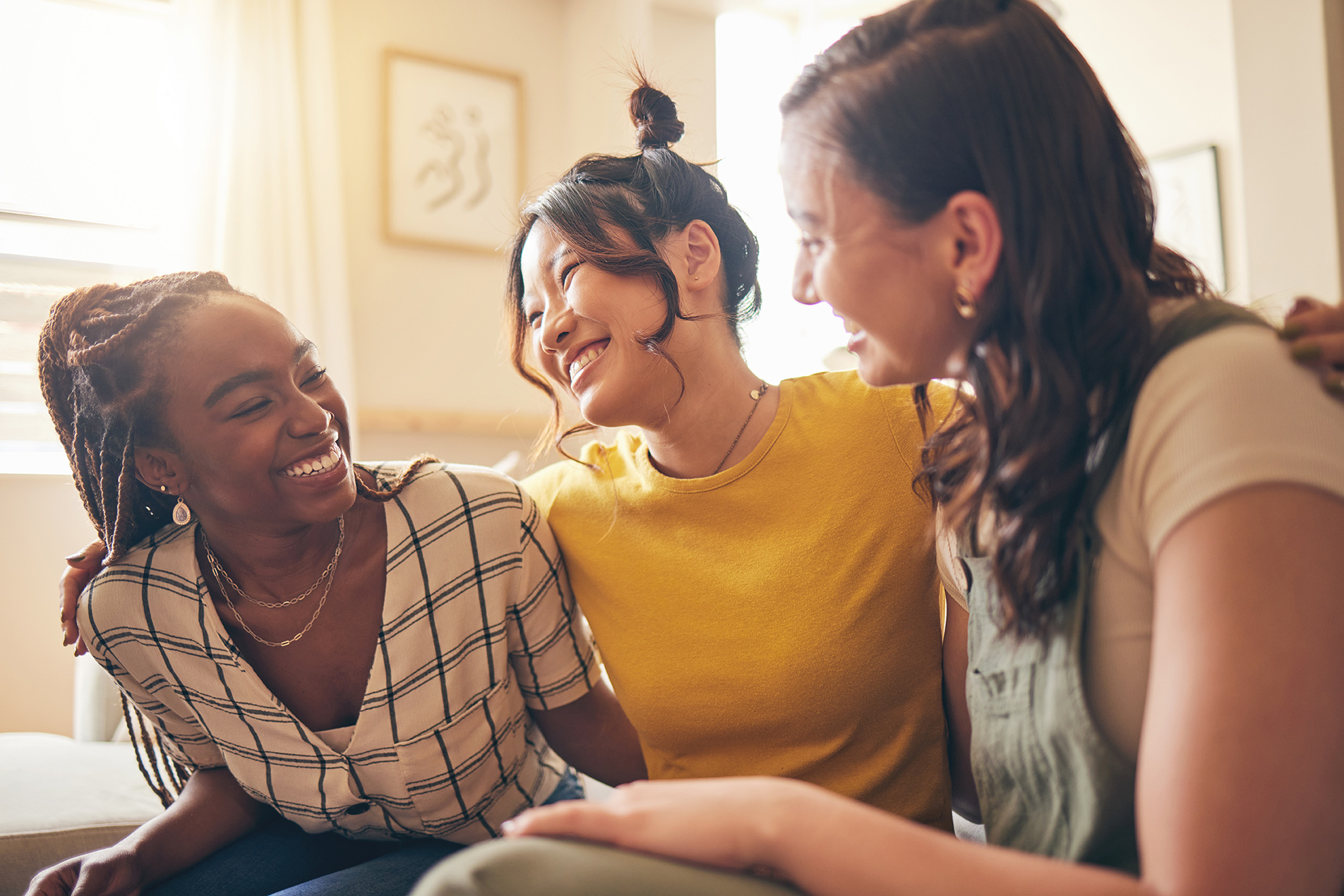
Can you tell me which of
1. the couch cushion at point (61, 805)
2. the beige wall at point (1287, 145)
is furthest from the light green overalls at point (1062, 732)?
the beige wall at point (1287, 145)

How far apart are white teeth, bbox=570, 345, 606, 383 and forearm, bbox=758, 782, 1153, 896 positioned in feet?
2.36

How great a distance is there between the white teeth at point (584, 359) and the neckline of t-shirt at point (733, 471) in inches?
Answer: 6.2

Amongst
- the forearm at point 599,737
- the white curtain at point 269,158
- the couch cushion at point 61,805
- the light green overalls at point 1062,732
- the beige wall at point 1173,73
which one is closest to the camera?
the light green overalls at point 1062,732

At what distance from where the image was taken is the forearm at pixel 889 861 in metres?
0.56

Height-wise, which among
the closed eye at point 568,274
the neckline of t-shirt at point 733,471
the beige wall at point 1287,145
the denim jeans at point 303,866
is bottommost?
the denim jeans at point 303,866

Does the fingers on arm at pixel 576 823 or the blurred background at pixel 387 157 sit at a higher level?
the blurred background at pixel 387 157

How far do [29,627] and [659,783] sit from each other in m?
2.57

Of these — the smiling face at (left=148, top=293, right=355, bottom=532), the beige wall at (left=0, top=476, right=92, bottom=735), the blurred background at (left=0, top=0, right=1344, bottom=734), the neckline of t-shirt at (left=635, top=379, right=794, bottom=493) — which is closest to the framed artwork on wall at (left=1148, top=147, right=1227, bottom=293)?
the blurred background at (left=0, top=0, right=1344, bottom=734)

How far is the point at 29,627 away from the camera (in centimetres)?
255

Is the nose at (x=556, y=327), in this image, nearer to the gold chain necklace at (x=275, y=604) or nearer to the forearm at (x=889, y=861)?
the gold chain necklace at (x=275, y=604)

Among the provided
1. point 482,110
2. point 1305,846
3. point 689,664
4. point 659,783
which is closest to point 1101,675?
point 1305,846

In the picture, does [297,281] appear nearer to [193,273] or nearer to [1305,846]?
[193,273]

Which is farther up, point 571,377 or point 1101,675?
point 571,377

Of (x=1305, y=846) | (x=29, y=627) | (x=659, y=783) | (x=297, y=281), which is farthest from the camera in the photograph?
(x=297, y=281)
